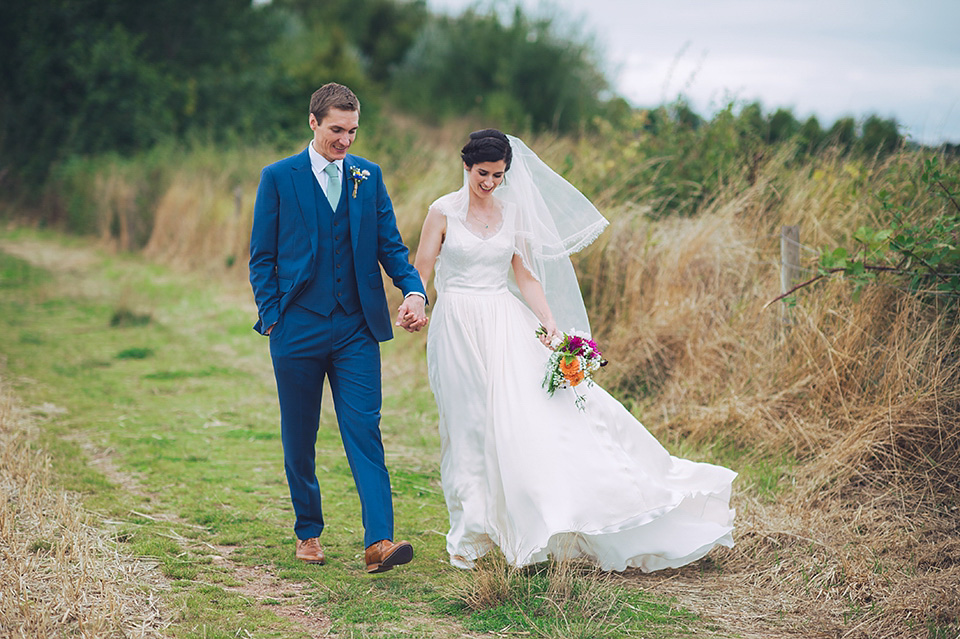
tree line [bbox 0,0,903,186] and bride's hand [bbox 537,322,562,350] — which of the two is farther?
tree line [bbox 0,0,903,186]

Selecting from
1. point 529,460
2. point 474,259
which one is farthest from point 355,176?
point 529,460

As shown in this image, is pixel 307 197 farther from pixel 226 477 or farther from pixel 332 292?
pixel 226 477

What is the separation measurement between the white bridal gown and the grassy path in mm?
249

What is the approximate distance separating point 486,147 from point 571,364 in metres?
1.15

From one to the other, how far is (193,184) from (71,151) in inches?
335

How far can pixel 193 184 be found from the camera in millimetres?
16406

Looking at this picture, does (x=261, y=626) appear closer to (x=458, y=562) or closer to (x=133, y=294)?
(x=458, y=562)

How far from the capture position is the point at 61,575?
3.68m

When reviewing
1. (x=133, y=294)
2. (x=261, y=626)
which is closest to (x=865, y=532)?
(x=261, y=626)

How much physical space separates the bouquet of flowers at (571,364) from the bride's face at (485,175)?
873mm

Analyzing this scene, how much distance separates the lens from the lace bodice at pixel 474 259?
15.1ft

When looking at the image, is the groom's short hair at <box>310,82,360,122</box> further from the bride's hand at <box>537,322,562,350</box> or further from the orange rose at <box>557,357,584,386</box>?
the orange rose at <box>557,357,584,386</box>

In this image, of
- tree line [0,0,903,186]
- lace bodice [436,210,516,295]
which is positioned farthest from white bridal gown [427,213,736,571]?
tree line [0,0,903,186]

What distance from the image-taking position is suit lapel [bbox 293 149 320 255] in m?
4.14
